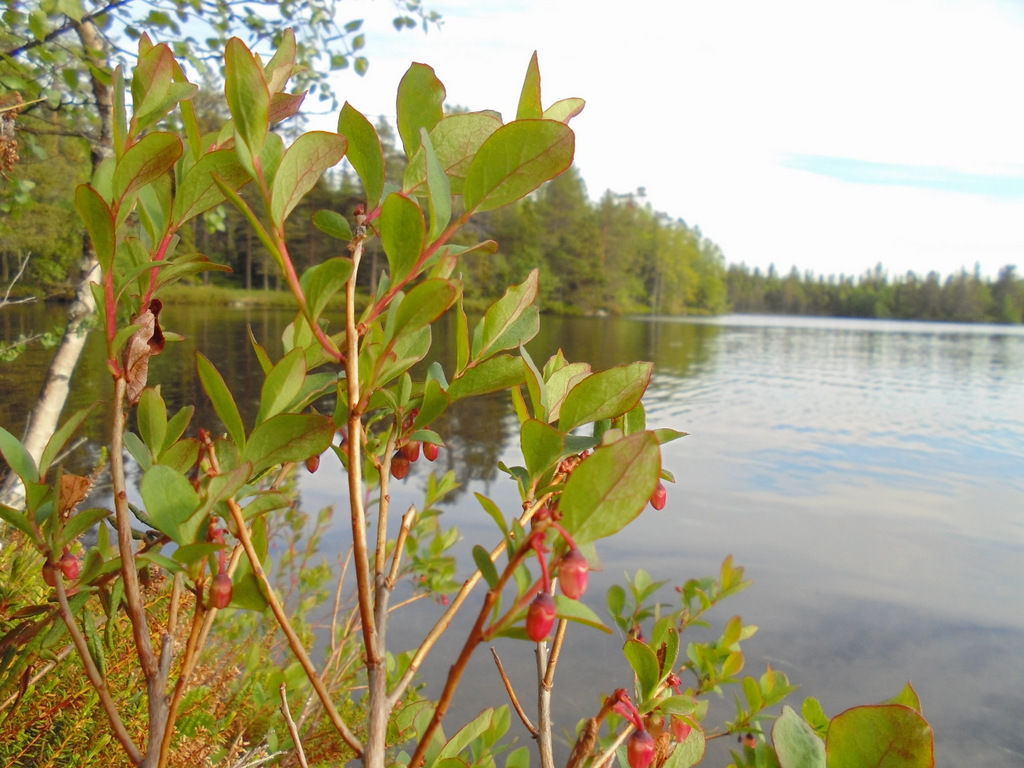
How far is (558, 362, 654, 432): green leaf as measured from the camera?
0.53 m

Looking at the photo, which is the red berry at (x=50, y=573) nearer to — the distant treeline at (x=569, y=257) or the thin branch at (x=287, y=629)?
the thin branch at (x=287, y=629)

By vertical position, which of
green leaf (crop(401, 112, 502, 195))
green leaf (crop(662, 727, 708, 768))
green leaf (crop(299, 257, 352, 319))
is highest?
green leaf (crop(401, 112, 502, 195))

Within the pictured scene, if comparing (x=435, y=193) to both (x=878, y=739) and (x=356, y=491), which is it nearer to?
(x=356, y=491)

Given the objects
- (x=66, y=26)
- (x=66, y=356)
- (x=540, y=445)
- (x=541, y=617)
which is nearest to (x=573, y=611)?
(x=541, y=617)

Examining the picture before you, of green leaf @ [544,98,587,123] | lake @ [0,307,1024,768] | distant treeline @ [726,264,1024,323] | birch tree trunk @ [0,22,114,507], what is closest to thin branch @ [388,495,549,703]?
green leaf @ [544,98,587,123]

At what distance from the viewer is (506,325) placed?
63 centimetres

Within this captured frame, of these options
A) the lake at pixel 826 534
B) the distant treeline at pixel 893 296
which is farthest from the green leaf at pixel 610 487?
the distant treeline at pixel 893 296

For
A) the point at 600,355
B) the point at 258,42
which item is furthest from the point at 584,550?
the point at 600,355

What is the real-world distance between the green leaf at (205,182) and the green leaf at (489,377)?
0.23 metres

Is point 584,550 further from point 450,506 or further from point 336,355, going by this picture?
point 450,506

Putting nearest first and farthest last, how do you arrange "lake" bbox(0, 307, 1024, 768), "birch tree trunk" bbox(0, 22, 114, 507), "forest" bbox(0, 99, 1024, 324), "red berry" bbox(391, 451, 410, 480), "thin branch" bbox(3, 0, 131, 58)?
"red berry" bbox(391, 451, 410, 480) < "thin branch" bbox(3, 0, 131, 58) < "birch tree trunk" bbox(0, 22, 114, 507) < "lake" bbox(0, 307, 1024, 768) < "forest" bbox(0, 99, 1024, 324)

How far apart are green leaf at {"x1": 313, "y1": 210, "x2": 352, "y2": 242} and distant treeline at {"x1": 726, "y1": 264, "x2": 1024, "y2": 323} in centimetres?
8614

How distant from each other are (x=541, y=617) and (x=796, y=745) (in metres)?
0.21

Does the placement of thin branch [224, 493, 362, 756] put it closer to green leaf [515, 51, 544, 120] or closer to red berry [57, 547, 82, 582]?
red berry [57, 547, 82, 582]
